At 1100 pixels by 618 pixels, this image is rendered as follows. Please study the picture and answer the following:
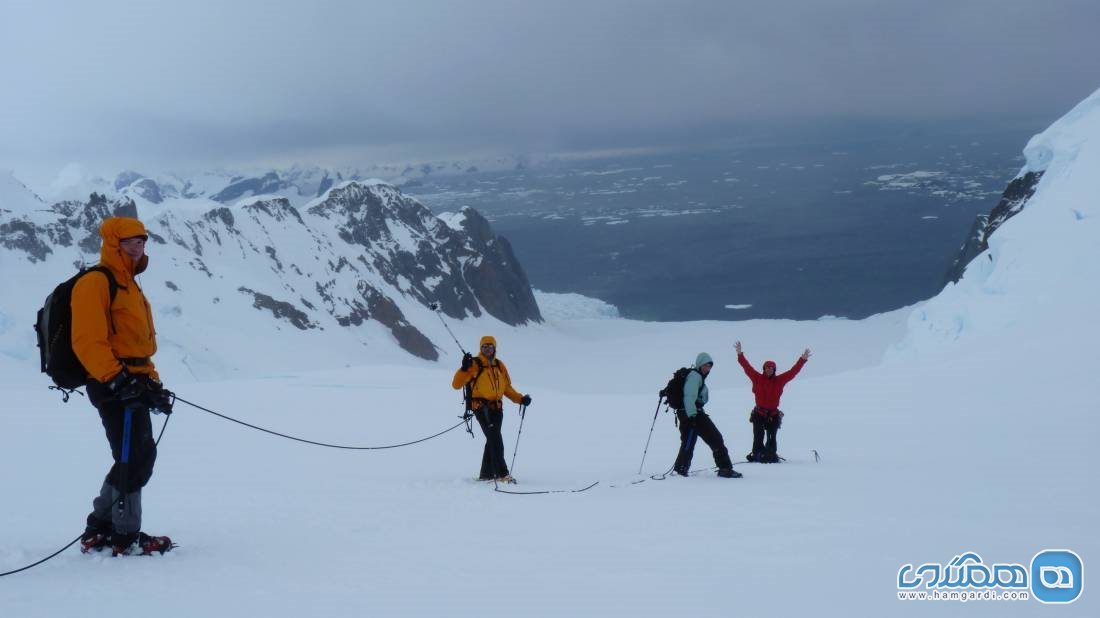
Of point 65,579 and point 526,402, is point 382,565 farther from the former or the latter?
point 526,402

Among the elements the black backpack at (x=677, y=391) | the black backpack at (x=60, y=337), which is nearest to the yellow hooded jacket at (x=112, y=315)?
the black backpack at (x=60, y=337)

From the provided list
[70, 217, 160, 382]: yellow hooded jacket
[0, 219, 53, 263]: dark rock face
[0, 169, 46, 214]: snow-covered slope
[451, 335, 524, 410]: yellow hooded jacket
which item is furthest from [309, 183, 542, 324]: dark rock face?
[70, 217, 160, 382]: yellow hooded jacket

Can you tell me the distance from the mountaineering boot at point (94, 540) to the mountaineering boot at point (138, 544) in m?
0.13

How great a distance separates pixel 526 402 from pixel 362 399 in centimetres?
1132

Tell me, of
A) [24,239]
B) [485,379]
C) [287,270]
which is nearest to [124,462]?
[485,379]

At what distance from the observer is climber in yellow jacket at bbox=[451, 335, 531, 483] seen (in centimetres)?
928

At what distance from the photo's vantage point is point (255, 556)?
5.86m

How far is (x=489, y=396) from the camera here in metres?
9.27

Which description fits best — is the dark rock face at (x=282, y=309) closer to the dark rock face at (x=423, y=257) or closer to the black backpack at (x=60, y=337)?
the dark rock face at (x=423, y=257)

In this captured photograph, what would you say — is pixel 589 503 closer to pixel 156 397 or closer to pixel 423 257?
pixel 156 397

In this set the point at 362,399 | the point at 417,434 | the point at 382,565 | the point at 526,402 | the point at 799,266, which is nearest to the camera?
the point at 382,565

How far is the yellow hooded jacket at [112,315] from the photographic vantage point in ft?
16.6

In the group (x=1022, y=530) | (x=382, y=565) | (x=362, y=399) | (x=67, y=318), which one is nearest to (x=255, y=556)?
(x=382, y=565)

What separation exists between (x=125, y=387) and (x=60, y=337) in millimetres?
576
